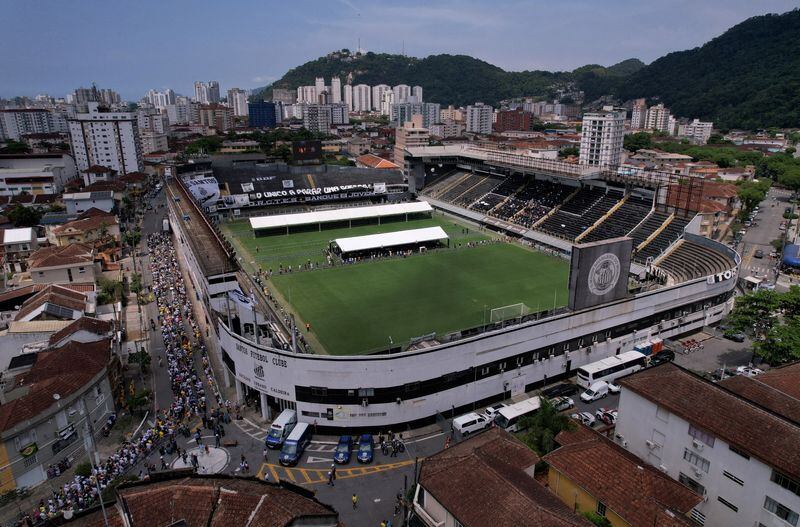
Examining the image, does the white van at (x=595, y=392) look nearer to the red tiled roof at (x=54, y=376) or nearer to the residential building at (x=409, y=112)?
the red tiled roof at (x=54, y=376)

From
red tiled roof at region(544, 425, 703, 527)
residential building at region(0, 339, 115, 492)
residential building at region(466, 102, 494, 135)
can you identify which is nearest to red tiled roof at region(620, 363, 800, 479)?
red tiled roof at region(544, 425, 703, 527)

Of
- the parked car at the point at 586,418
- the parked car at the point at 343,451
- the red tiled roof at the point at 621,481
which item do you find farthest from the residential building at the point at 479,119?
the red tiled roof at the point at 621,481

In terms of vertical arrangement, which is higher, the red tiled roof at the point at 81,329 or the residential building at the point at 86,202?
the residential building at the point at 86,202

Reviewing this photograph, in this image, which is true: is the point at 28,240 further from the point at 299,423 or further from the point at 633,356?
the point at 633,356

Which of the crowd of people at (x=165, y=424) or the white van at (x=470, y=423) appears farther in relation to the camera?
the white van at (x=470, y=423)

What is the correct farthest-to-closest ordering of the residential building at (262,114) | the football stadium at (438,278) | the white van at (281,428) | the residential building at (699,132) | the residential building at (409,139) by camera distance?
the residential building at (262,114) < the residential building at (699,132) < the residential building at (409,139) < the football stadium at (438,278) < the white van at (281,428)

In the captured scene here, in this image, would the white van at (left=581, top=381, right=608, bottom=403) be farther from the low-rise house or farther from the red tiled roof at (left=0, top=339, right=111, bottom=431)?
the low-rise house

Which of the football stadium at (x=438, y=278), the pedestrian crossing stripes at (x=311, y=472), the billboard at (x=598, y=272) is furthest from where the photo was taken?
the billboard at (x=598, y=272)
